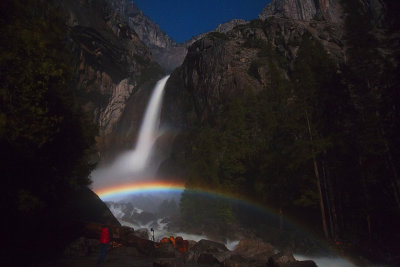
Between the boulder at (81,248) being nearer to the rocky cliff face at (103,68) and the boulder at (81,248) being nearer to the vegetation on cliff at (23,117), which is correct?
the vegetation on cliff at (23,117)

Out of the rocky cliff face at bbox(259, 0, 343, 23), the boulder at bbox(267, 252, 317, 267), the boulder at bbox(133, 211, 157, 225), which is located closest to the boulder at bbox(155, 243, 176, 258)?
the boulder at bbox(267, 252, 317, 267)

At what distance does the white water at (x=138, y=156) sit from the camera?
6988 cm

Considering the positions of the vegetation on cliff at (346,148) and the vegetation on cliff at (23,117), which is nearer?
the vegetation on cliff at (23,117)

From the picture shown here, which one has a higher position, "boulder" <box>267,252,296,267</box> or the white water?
the white water

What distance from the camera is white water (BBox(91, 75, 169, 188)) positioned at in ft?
229

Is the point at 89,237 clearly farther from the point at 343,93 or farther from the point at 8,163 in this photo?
the point at 343,93

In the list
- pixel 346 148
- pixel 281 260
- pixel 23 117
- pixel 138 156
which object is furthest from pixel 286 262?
pixel 138 156

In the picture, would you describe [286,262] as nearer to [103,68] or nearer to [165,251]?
[165,251]

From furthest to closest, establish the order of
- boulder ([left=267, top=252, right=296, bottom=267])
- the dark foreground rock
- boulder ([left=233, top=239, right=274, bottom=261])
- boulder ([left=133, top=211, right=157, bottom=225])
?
Result: boulder ([left=133, top=211, right=157, bottom=225]) < boulder ([left=233, top=239, right=274, bottom=261]) < the dark foreground rock < boulder ([left=267, top=252, right=296, bottom=267])

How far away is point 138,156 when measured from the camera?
71375 millimetres

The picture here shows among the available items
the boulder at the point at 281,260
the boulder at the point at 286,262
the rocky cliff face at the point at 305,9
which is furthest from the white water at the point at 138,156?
the rocky cliff face at the point at 305,9

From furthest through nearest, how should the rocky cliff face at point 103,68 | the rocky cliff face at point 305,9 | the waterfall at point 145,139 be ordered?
1. the rocky cliff face at point 305,9
2. the rocky cliff face at point 103,68
3. the waterfall at point 145,139

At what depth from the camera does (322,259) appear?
21.3 meters

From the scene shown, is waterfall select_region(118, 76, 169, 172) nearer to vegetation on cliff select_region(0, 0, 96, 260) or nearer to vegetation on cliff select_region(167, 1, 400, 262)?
vegetation on cliff select_region(167, 1, 400, 262)
